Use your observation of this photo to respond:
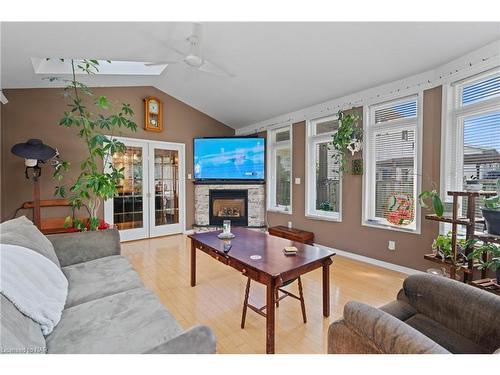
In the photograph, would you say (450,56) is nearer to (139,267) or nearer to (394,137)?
(394,137)

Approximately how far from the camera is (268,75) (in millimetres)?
3715

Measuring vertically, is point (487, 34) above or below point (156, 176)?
above

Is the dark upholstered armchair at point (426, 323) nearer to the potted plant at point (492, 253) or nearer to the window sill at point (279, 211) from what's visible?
the potted plant at point (492, 253)

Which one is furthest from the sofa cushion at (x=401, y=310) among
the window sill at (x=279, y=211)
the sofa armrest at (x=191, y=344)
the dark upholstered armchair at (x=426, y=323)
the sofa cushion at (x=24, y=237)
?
the window sill at (x=279, y=211)

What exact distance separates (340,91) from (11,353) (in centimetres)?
415

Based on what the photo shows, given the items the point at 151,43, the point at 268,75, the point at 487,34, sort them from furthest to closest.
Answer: the point at 268,75
the point at 151,43
the point at 487,34

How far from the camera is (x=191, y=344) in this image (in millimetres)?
895

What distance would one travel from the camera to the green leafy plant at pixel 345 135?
369cm

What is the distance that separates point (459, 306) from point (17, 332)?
2007mm

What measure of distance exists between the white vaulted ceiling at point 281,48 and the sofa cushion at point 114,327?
2458 millimetres

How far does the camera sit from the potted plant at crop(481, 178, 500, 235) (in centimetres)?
206

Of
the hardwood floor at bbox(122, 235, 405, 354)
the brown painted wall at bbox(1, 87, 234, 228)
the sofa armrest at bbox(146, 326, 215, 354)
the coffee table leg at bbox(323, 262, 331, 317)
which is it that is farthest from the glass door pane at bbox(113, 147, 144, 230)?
the sofa armrest at bbox(146, 326, 215, 354)
